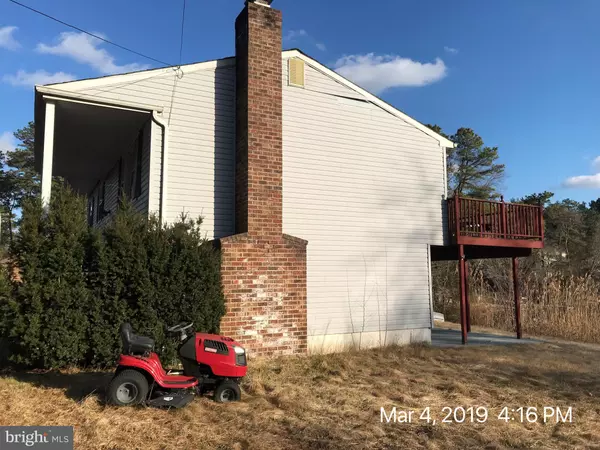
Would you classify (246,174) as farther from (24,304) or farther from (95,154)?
(95,154)

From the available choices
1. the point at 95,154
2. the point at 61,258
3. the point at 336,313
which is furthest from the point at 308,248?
the point at 95,154

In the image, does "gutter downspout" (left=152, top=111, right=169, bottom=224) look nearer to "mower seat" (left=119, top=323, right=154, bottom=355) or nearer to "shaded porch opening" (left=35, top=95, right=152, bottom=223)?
"shaded porch opening" (left=35, top=95, right=152, bottom=223)

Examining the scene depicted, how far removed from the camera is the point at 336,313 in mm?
9203

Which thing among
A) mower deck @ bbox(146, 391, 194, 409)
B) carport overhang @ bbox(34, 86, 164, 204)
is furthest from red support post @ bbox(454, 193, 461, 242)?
mower deck @ bbox(146, 391, 194, 409)

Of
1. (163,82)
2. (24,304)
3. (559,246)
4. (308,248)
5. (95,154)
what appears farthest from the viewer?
(559,246)

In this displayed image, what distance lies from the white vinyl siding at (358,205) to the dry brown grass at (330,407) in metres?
1.82

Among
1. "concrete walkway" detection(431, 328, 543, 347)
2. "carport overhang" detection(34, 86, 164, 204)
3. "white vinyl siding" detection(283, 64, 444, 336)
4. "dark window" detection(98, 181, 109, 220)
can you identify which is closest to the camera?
"carport overhang" detection(34, 86, 164, 204)

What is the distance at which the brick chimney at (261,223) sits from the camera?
758 cm

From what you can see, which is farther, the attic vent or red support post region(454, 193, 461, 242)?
red support post region(454, 193, 461, 242)

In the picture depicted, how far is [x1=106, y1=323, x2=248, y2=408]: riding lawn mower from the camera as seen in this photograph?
182 inches

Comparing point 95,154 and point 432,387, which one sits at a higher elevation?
point 95,154

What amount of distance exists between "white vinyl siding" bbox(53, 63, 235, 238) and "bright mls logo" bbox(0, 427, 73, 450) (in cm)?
440

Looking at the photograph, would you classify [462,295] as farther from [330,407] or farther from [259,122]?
[330,407]

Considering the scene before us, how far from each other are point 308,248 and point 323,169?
169cm
